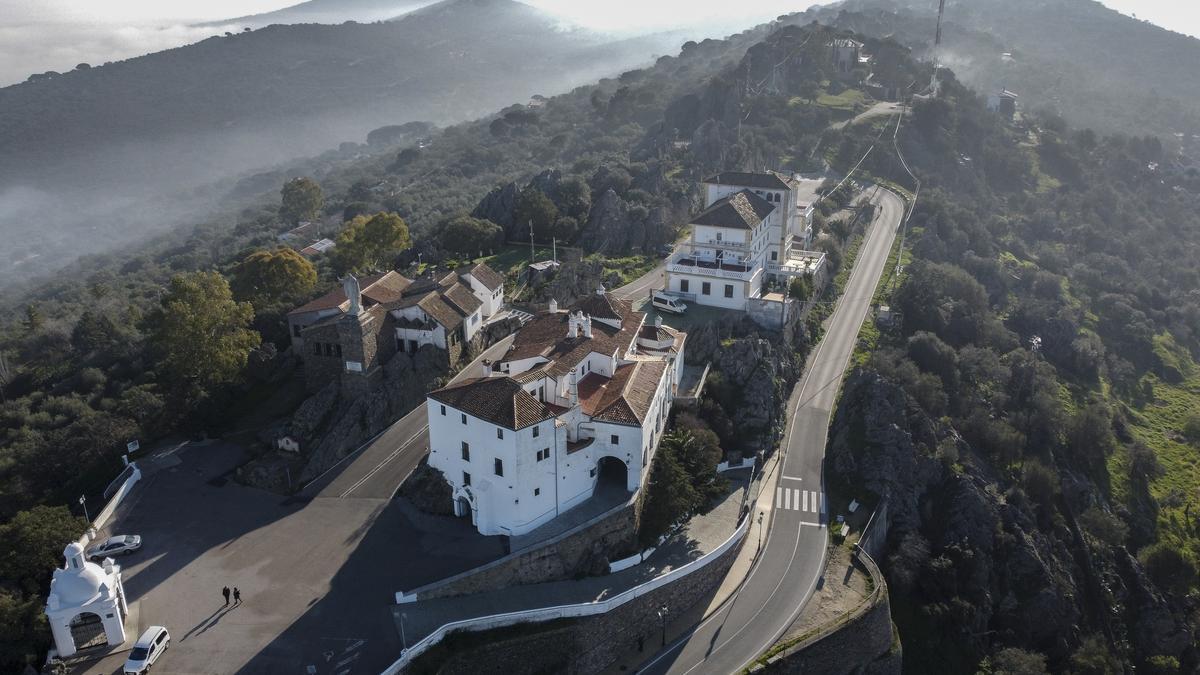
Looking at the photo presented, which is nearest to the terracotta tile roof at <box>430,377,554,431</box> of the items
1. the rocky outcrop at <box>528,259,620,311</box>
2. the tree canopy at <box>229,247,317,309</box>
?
the rocky outcrop at <box>528,259,620,311</box>

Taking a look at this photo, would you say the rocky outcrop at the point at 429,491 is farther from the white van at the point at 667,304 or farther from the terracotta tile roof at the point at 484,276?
the white van at the point at 667,304

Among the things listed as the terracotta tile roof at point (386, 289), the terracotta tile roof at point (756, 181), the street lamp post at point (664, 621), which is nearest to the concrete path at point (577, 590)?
the street lamp post at point (664, 621)

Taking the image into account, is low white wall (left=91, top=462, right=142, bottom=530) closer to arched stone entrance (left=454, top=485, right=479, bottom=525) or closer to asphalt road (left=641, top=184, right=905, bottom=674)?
arched stone entrance (left=454, top=485, right=479, bottom=525)

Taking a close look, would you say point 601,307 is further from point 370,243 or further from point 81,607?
point 81,607

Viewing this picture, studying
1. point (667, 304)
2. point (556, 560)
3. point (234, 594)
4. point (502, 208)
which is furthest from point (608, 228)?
point (234, 594)

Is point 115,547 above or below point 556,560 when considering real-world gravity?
above

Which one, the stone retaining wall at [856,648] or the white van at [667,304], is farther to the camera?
the white van at [667,304]
